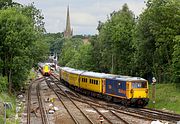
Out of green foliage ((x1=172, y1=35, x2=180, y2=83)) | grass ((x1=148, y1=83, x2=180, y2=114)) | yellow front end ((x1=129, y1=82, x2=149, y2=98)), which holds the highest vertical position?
green foliage ((x1=172, y1=35, x2=180, y2=83))

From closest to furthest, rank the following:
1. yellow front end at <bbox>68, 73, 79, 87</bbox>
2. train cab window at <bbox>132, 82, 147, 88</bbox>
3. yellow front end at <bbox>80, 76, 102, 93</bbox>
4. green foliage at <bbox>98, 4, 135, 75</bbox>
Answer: train cab window at <bbox>132, 82, 147, 88</bbox> < yellow front end at <bbox>80, 76, 102, 93</bbox> < yellow front end at <bbox>68, 73, 79, 87</bbox> < green foliage at <bbox>98, 4, 135, 75</bbox>

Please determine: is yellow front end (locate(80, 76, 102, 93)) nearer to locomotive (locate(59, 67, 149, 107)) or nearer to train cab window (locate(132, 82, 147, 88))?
locomotive (locate(59, 67, 149, 107))

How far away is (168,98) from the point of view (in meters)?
39.1

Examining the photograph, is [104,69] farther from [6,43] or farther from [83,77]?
[6,43]

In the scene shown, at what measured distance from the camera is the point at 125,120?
28.0m

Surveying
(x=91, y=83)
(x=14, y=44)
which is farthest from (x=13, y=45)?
(x=91, y=83)

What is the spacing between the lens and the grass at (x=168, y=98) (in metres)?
36.5

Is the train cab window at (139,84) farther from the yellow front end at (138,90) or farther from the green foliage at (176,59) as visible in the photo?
the green foliage at (176,59)

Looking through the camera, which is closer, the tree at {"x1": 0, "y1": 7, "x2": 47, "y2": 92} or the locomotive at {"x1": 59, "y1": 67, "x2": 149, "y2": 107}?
the locomotive at {"x1": 59, "y1": 67, "x2": 149, "y2": 107}

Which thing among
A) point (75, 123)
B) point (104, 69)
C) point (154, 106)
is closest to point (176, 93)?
point (154, 106)

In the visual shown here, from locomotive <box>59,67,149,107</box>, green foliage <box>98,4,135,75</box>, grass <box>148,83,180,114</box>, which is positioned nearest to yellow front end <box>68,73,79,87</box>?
locomotive <box>59,67,149,107</box>

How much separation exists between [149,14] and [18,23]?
1540 centimetres

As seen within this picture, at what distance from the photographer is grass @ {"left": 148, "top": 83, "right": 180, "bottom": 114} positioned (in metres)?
36.5

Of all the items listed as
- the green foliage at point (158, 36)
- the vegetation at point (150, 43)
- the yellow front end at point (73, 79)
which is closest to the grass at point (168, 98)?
the vegetation at point (150, 43)
